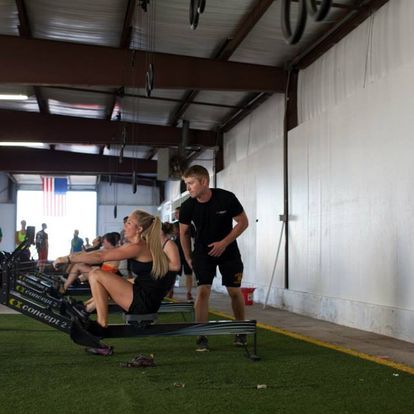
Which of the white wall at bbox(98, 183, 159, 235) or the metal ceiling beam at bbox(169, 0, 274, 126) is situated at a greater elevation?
the metal ceiling beam at bbox(169, 0, 274, 126)

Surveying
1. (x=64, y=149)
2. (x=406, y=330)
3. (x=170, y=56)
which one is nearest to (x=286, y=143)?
(x=170, y=56)

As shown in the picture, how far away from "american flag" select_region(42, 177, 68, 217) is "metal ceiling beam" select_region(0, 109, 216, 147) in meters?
13.6

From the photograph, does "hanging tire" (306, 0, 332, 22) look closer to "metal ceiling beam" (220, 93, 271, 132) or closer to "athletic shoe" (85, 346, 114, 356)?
"athletic shoe" (85, 346, 114, 356)

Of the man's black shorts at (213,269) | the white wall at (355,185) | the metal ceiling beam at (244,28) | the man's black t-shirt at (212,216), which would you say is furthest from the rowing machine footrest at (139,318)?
the metal ceiling beam at (244,28)

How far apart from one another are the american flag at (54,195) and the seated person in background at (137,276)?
80.7 feet

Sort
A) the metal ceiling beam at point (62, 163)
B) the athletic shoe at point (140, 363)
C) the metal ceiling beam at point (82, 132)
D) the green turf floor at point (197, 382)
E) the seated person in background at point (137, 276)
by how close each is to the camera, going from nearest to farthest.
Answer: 1. the green turf floor at point (197, 382)
2. the athletic shoe at point (140, 363)
3. the seated person in background at point (137, 276)
4. the metal ceiling beam at point (82, 132)
5. the metal ceiling beam at point (62, 163)

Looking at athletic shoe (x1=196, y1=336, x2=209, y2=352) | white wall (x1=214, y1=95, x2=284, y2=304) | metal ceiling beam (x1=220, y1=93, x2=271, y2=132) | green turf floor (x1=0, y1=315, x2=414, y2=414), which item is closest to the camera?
green turf floor (x1=0, y1=315, x2=414, y2=414)

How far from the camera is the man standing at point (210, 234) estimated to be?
5.43 m

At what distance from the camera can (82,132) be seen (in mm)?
15516

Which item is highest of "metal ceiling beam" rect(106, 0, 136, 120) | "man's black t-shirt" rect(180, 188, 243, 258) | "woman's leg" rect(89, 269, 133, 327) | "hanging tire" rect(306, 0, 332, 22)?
"metal ceiling beam" rect(106, 0, 136, 120)

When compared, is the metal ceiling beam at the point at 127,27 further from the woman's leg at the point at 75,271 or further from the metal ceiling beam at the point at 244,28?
the woman's leg at the point at 75,271

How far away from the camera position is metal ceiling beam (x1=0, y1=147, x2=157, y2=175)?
2064 centimetres

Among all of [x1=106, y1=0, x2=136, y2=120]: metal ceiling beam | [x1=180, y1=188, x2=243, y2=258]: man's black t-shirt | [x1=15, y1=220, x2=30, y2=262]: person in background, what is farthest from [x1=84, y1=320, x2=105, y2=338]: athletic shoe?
[x1=106, y1=0, x2=136, y2=120]: metal ceiling beam

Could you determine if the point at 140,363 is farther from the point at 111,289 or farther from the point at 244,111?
the point at 244,111
